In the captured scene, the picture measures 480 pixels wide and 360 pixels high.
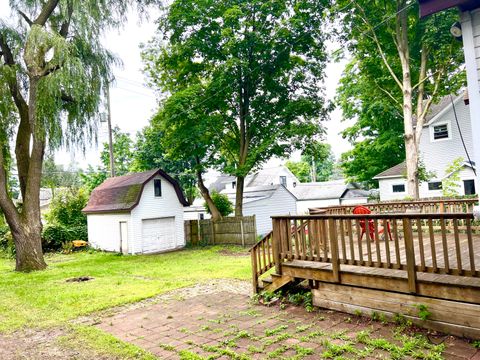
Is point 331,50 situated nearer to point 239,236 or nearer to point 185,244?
point 239,236

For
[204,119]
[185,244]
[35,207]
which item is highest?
[204,119]

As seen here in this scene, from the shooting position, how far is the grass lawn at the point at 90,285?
659cm

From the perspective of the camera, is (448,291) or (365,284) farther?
(365,284)

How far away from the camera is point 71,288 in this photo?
8.81 m

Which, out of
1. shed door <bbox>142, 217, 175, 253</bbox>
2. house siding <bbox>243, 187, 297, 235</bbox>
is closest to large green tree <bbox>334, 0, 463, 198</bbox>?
house siding <bbox>243, 187, 297, 235</bbox>

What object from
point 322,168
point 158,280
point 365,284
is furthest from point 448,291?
point 322,168

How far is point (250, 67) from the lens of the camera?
1639cm

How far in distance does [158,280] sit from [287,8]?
13269 mm

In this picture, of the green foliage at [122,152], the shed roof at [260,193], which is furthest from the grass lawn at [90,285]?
the green foliage at [122,152]

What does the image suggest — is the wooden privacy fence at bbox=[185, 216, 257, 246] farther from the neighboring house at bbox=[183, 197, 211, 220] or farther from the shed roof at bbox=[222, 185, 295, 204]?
the neighboring house at bbox=[183, 197, 211, 220]

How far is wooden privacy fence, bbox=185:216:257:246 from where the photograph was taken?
662 inches

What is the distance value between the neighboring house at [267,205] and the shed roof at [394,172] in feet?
21.7

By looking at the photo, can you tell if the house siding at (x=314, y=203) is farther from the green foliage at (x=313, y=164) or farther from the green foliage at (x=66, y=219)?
the green foliage at (x=66, y=219)

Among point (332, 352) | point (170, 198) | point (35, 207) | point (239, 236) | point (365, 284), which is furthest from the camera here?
point (170, 198)
